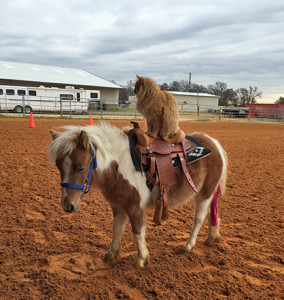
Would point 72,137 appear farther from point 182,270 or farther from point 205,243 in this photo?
point 205,243

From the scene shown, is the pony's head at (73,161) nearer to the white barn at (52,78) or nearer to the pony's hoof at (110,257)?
the pony's hoof at (110,257)

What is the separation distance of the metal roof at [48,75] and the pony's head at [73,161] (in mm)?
31469

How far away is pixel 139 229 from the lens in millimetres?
2648

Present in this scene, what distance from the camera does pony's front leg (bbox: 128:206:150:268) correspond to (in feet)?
8.50

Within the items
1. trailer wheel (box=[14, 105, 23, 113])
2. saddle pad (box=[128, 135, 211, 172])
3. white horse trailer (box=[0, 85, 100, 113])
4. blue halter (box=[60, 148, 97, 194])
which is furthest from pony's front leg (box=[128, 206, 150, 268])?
trailer wheel (box=[14, 105, 23, 113])

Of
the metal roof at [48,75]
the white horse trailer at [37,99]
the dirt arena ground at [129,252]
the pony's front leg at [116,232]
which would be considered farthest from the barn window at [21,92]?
the pony's front leg at [116,232]

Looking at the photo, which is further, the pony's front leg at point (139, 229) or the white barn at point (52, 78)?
the white barn at point (52, 78)

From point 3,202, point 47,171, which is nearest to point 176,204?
point 3,202

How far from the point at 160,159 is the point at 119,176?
52 centimetres

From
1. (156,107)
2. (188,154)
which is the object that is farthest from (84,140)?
(188,154)

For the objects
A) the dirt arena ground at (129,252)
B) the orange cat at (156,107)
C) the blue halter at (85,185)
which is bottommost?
the dirt arena ground at (129,252)

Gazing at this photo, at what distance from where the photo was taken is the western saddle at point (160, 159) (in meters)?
2.62

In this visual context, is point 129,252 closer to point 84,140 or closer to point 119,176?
point 119,176

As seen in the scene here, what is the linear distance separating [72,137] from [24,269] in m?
1.70
